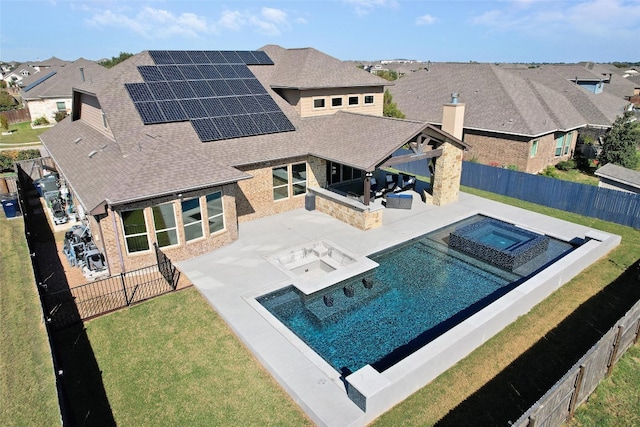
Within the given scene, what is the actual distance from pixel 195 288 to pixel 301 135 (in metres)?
10.3

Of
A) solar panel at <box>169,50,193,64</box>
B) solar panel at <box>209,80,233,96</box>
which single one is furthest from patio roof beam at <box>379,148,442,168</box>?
solar panel at <box>169,50,193,64</box>

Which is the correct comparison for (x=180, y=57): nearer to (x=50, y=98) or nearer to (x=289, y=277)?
(x=289, y=277)

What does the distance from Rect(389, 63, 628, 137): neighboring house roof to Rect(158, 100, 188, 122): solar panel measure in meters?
22.3

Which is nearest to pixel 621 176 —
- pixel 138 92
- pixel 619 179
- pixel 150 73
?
pixel 619 179

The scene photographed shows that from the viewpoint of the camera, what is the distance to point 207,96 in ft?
66.3

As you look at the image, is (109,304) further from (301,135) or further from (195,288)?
(301,135)

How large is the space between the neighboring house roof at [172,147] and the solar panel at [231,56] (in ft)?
2.88

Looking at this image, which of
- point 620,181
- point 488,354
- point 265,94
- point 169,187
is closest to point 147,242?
point 169,187

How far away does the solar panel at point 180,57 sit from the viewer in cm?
2188

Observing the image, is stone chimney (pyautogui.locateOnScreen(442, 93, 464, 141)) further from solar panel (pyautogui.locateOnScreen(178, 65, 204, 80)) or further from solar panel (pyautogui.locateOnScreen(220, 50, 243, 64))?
solar panel (pyautogui.locateOnScreen(178, 65, 204, 80))

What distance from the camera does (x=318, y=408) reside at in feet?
29.0

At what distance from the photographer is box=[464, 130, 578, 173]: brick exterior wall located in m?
28.5

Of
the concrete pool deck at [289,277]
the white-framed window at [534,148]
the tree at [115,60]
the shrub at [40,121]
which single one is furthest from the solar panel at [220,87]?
the tree at [115,60]

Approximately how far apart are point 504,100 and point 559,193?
38.9 ft
